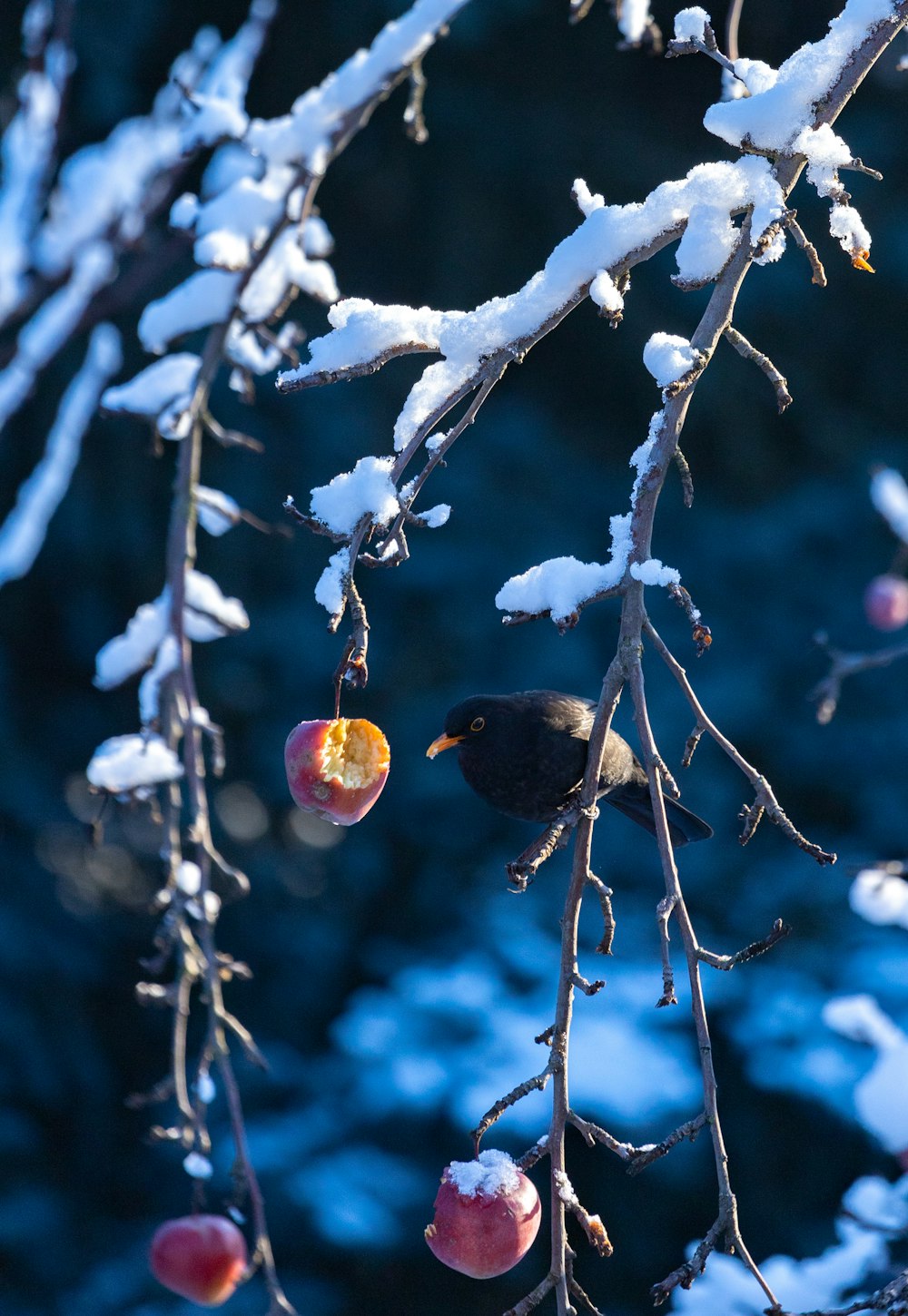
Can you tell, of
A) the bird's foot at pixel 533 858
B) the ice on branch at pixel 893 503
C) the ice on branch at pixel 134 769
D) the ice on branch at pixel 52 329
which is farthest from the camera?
the ice on branch at pixel 52 329

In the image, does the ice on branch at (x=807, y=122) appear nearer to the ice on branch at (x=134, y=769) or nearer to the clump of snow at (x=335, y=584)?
the clump of snow at (x=335, y=584)

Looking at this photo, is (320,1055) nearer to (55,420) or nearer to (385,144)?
(55,420)

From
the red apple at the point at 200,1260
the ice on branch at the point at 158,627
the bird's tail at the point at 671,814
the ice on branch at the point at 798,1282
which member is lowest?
the ice on branch at the point at 798,1282

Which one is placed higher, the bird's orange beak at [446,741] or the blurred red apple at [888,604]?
the blurred red apple at [888,604]

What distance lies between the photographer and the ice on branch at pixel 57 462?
3352 mm

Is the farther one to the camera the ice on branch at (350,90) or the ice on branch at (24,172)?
the ice on branch at (24,172)

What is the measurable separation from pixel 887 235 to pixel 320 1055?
2.67 metres

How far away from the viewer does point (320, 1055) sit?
10.9 feet

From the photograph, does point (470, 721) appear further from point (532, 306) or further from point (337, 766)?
point (532, 306)

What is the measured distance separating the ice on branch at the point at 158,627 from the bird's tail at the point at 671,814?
1.84 ft

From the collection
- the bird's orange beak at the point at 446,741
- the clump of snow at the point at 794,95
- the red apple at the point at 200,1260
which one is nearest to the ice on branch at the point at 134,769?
the bird's orange beak at the point at 446,741

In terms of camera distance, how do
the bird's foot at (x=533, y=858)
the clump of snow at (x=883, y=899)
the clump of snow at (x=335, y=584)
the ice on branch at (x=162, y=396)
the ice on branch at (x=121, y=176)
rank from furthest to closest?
the ice on branch at (x=121, y=176)
the clump of snow at (x=883, y=899)
the ice on branch at (x=162, y=396)
the bird's foot at (x=533, y=858)
the clump of snow at (x=335, y=584)

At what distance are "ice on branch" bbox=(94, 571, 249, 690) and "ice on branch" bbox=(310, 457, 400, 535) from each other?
29.1 inches

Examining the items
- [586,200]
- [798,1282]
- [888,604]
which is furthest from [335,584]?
[888,604]
